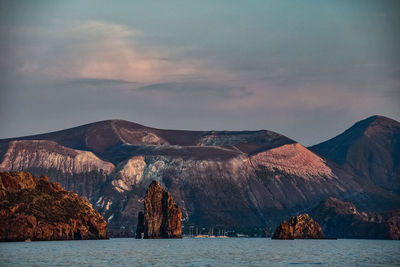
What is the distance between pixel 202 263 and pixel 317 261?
79.7ft

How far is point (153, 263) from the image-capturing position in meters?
156

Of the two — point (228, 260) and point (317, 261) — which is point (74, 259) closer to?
point (228, 260)

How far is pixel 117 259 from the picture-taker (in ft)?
552

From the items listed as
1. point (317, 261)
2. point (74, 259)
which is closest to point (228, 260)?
point (317, 261)

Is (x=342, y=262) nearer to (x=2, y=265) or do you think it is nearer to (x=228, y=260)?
(x=228, y=260)

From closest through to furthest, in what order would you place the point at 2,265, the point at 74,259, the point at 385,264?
the point at 2,265 < the point at 385,264 < the point at 74,259

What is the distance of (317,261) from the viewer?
542ft

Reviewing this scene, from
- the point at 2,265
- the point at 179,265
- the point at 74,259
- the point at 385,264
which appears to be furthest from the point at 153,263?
the point at 385,264

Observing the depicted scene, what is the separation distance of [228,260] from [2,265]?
4783 cm

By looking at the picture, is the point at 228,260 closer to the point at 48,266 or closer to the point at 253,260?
the point at 253,260

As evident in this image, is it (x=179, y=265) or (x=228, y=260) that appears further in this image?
(x=228, y=260)

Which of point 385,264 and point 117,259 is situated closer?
point 385,264

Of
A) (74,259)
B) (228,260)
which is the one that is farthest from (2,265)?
(228,260)

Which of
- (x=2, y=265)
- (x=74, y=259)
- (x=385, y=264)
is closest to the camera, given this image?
(x=2, y=265)
